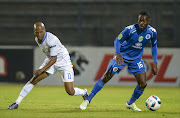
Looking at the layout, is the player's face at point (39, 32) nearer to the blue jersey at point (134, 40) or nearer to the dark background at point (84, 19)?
the blue jersey at point (134, 40)

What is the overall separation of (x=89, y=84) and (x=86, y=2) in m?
4.31

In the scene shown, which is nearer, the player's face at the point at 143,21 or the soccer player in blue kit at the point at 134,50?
the player's face at the point at 143,21

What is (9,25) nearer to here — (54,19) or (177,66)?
(54,19)

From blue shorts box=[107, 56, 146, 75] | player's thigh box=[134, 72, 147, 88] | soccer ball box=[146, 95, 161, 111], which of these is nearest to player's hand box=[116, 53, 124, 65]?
blue shorts box=[107, 56, 146, 75]

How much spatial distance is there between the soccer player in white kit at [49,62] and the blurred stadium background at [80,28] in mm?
6760

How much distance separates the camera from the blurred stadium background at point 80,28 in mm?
14562

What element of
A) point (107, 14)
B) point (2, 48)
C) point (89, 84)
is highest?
point (107, 14)

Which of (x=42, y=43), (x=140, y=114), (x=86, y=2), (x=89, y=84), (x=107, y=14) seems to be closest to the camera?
(x=140, y=114)

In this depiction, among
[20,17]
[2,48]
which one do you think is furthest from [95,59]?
[20,17]

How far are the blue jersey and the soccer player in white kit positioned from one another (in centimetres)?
106

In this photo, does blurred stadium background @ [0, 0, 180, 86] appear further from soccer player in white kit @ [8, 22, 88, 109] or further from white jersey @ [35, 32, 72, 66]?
white jersey @ [35, 32, 72, 66]

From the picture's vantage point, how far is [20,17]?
17.8 metres

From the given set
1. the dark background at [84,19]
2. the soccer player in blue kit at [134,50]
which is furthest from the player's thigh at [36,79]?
the dark background at [84,19]

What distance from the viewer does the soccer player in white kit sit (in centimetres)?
720
